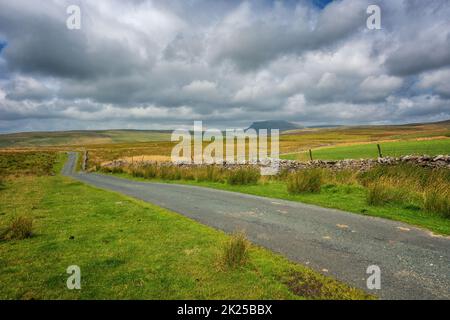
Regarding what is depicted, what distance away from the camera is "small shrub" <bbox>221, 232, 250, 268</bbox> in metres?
5.94

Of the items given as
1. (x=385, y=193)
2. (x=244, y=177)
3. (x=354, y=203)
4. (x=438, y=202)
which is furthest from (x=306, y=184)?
(x=438, y=202)

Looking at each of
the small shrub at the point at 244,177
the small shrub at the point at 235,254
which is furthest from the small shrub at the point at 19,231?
the small shrub at the point at 244,177

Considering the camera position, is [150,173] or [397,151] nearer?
[150,173]

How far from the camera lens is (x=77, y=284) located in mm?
5262

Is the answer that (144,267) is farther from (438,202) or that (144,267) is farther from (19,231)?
(438,202)

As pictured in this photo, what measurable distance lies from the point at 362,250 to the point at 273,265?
8.06 feet

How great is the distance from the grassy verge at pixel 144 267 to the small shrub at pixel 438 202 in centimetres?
738

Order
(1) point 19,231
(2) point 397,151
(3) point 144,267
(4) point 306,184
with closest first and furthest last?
(3) point 144,267, (1) point 19,231, (4) point 306,184, (2) point 397,151

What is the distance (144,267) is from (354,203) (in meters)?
9.91

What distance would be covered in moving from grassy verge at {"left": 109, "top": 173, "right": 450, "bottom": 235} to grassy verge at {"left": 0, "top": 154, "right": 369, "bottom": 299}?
5989 millimetres

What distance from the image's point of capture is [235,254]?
6.04 metres

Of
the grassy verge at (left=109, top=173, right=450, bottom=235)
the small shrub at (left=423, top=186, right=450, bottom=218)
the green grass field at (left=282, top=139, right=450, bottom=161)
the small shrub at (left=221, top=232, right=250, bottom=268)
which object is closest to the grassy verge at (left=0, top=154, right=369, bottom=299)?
the small shrub at (left=221, top=232, right=250, bottom=268)
